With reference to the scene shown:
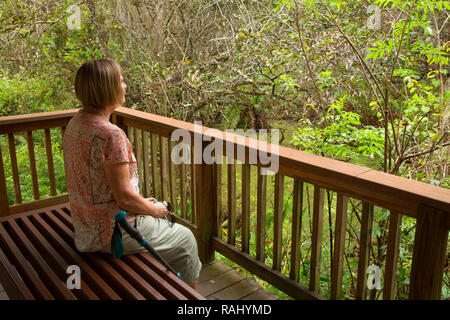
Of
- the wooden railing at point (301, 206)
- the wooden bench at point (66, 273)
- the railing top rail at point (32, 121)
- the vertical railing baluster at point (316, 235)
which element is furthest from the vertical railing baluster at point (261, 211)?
the railing top rail at point (32, 121)

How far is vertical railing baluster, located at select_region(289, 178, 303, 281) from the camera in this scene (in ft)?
6.54

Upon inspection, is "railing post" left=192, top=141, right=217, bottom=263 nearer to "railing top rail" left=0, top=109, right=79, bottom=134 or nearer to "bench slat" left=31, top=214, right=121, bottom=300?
"bench slat" left=31, top=214, right=121, bottom=300

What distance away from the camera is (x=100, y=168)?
1677mm

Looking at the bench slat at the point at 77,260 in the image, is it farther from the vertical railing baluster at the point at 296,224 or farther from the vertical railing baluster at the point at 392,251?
the vertical railing baluster at the point at 392,251

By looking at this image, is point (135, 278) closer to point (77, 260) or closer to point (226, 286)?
point (77, 260)

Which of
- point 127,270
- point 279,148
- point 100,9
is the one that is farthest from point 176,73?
point 127,270

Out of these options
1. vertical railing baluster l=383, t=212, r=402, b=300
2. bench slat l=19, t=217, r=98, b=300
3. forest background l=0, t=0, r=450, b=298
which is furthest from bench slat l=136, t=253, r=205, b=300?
forest background l=0, t=0, r=450, b=298

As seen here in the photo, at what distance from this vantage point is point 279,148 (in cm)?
203

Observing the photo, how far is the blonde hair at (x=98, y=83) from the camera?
1.66 metres

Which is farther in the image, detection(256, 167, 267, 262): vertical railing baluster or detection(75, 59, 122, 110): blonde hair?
detection(256, 167, 267, 262): vertical railing baluster

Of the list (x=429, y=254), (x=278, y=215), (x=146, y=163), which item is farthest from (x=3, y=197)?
(x=429, y=254)

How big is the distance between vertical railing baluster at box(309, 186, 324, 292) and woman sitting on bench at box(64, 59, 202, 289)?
2.42ft
